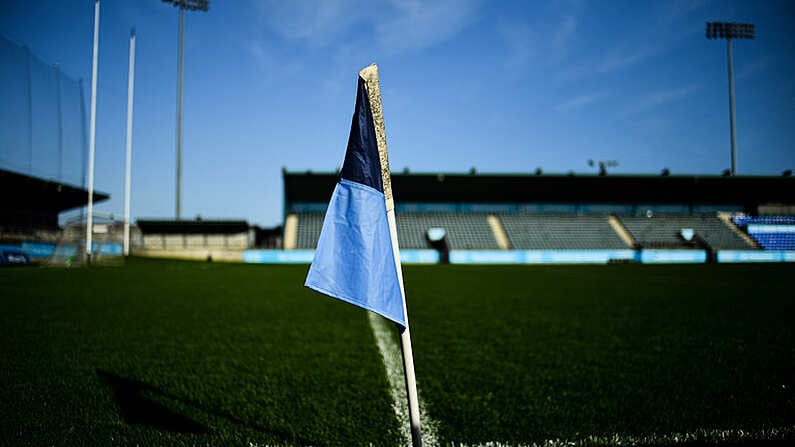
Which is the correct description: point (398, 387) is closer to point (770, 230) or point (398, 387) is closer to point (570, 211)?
point (570, 211)

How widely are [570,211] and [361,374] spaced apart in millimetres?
34248

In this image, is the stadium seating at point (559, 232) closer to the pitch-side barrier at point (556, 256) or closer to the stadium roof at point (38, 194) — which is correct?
the pitch-side barrier at point (556, 256)

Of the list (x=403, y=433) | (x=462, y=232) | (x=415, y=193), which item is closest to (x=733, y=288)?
(x=403, y=433)

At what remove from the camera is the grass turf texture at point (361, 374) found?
210cm

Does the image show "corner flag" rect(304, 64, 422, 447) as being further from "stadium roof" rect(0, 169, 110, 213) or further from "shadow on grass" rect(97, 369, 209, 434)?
"stadium roof" rect(0, 169, 110, 213)

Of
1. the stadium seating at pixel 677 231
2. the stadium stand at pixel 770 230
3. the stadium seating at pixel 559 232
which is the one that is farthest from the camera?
the stadium seating at pixel 559 232

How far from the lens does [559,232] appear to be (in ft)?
103

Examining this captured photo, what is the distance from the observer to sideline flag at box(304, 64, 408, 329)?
1519mm

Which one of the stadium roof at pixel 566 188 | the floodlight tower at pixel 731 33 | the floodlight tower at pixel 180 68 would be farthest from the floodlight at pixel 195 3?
the floodlight tower at pixel 731 33

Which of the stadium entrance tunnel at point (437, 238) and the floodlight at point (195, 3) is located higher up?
the floodlight at point (195, 3)

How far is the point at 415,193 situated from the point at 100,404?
3097cm

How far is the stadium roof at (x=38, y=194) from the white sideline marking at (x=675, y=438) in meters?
26.1

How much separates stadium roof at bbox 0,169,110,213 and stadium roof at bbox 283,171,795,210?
1408 cm

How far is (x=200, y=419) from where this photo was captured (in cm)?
218
